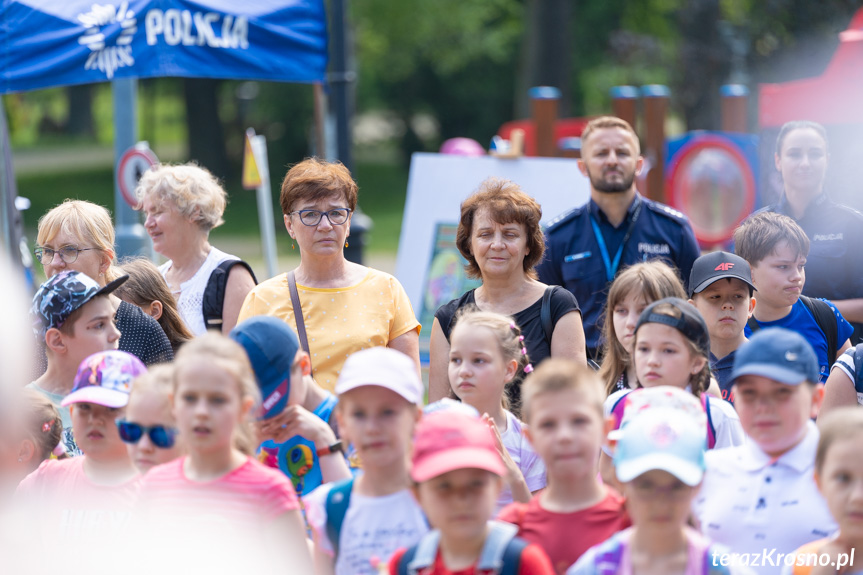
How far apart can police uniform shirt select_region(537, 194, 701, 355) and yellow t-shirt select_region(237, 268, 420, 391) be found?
4.28 feet

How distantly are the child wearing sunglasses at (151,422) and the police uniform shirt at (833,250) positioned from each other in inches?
135

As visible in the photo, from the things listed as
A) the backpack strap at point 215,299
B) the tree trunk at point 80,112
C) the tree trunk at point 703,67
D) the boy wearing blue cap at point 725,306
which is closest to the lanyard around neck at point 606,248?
the boy wearing blue cap at point 725,306

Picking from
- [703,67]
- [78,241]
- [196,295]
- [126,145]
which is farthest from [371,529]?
[703,67]

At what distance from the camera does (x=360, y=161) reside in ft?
125

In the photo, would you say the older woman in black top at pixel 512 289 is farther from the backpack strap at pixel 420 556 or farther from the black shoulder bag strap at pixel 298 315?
the backpack strap at pixel 420 556

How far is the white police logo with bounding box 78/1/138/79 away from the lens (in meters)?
6.36

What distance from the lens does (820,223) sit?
506cm

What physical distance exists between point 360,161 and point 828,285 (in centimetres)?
3370

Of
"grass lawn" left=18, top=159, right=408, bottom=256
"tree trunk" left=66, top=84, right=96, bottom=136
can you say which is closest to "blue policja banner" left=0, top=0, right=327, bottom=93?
"grass lawn" left=18, top=159, right=408, bottom=256

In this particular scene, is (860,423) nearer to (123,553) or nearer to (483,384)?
(483,384)

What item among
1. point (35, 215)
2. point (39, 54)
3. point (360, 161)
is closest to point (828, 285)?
point (39, 54)

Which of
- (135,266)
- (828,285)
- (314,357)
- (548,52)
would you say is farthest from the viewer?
(548,52)

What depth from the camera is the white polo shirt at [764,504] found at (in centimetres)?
278

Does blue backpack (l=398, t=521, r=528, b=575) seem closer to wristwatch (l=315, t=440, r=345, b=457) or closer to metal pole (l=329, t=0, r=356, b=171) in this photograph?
wristwatch (l=315, t=440, r=345, b=457)
